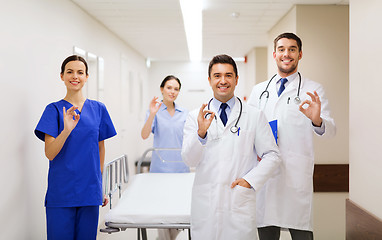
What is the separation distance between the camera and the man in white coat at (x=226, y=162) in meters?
1.94

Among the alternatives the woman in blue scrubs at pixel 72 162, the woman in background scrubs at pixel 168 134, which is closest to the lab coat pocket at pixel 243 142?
the woman in blue scrubs at pixel 72 162

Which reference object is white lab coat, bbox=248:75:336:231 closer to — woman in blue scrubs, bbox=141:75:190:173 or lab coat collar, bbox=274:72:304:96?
lab coat collar, bbox=274:72:304:96

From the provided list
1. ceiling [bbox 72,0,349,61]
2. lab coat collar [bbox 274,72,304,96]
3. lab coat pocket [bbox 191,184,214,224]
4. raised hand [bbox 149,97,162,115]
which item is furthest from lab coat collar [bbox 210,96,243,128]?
ceiling [bbox 72,0,349,61]

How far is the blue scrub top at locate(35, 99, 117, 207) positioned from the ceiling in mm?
1906

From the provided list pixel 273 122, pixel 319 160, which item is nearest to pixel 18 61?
pixel 273 122

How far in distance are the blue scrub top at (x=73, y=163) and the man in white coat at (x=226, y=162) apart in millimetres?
644

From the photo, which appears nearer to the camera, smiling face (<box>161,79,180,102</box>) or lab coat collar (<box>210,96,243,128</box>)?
lab coat collar (<box>210,96,243,128</box>)

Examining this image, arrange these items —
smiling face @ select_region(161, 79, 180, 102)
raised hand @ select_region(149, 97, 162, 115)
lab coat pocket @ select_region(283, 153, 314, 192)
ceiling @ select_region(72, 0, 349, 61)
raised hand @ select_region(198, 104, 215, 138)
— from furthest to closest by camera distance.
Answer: ceiling @ select_region(72, 0, 349, 61)
smiling face @ select_region(161, 79, 180, 102)
raised hand @ select_region(149, 97, 162, 115)
lab coat pocket @ select_region(283, 153, 314, 192)
raised hand @ select_region(198, 104, 215, 138)

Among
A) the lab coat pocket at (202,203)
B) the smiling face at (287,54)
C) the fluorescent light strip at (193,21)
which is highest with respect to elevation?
the fluorescent light strip at (193,21)

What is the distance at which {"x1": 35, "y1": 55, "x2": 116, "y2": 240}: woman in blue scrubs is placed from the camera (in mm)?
2184

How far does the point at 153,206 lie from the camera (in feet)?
8.23

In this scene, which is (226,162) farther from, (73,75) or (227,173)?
(73,75)

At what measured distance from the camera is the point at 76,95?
2322 millimetres

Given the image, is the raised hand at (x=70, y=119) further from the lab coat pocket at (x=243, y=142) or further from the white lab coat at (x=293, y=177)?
the white lab coat at (x=293, y=177)
